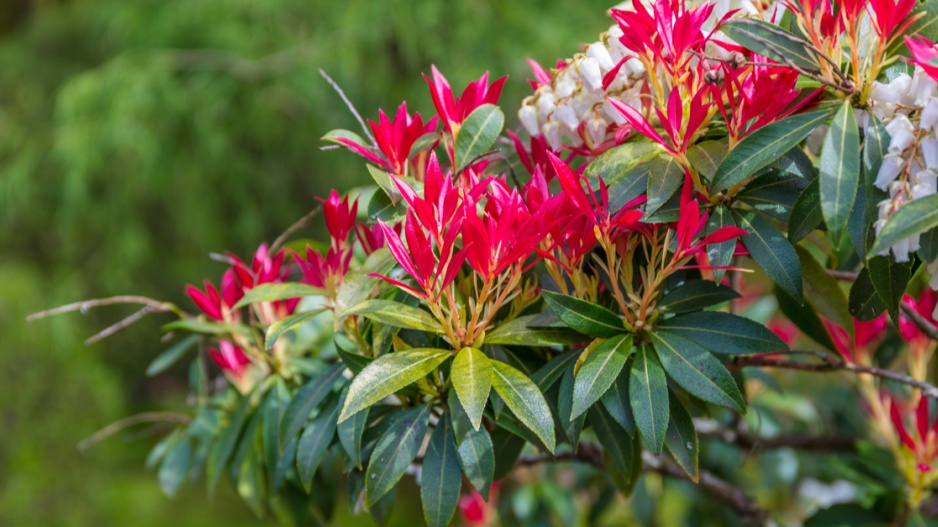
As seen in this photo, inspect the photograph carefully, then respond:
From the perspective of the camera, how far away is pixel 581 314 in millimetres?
528

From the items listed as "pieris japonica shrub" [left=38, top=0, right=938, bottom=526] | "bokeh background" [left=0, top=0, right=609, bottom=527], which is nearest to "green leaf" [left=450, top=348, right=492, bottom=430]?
"pieris japonica shrub" [left=38, top=0, right=938, bottom=526]

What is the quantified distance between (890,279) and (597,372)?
0.60 feet

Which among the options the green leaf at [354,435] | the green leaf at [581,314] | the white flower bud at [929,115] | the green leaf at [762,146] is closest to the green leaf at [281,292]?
the green leaf at [354,435]

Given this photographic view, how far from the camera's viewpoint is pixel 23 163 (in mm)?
3486

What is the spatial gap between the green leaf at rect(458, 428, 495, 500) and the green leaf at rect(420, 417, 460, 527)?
15 mm

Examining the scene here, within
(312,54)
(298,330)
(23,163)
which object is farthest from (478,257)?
(23,163)

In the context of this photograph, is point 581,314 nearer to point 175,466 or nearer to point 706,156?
point 706,156

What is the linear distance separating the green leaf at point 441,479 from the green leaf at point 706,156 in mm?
249

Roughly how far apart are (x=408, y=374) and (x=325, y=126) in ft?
8.61

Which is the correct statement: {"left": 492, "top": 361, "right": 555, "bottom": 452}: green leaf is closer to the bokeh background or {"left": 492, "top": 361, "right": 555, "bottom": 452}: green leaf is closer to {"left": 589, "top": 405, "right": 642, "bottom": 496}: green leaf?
{"left": 589, "top": 405, "right": 642, "bottom": 496}: green leaf

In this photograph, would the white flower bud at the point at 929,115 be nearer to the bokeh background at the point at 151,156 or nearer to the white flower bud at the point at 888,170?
the white flower bud at the point at 888,170

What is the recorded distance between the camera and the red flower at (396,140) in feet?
2.05

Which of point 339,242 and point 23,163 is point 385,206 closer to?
point 339,242

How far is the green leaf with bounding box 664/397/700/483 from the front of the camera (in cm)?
54
